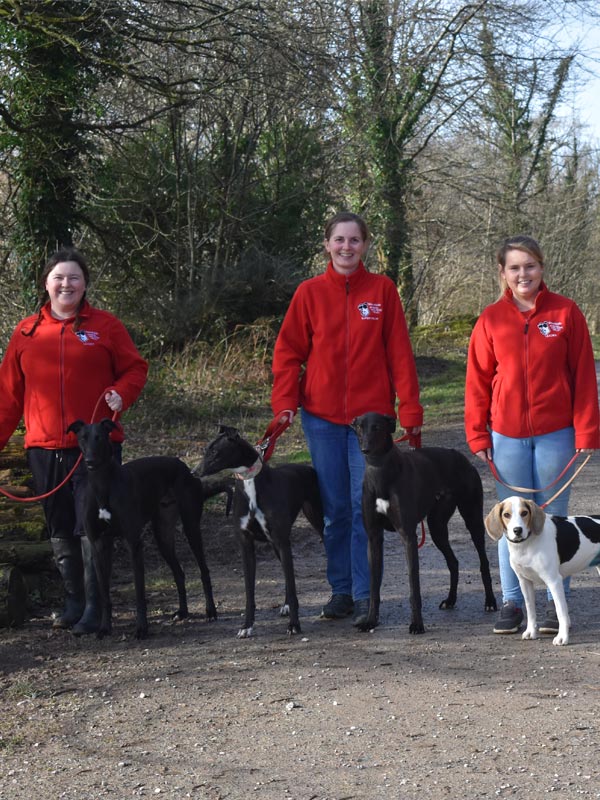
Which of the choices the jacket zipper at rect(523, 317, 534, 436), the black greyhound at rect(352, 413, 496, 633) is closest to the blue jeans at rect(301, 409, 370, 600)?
the black greyhound at rect(352, 413, 496, 633)

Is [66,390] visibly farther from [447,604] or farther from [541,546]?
[541,546]

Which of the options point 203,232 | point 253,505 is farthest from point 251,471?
point 203,232

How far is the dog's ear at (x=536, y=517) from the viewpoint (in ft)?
19.8

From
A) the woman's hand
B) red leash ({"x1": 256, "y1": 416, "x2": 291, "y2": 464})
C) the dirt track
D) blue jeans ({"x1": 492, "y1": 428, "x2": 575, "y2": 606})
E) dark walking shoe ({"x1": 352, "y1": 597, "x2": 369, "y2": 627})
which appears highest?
the woman's hand

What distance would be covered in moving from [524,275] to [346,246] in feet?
3.72

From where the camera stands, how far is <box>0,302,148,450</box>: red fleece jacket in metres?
6.70

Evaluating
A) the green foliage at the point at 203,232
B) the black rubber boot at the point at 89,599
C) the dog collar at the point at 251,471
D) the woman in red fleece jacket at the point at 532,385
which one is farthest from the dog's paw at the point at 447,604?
the green foliage at the point at 203,232

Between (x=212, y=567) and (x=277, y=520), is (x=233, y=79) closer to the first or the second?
(x=212, y=567)

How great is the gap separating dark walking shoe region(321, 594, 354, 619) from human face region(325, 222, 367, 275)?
6.98ft

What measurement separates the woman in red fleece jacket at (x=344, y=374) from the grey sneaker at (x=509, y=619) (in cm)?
86

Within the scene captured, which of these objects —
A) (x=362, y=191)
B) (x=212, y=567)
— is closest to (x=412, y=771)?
(x=212, y=567)

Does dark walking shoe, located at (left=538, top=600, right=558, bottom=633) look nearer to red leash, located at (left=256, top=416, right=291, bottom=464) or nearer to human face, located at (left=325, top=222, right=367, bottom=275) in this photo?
red leash, located at (left=256, top=416, right=291, bottom=464)

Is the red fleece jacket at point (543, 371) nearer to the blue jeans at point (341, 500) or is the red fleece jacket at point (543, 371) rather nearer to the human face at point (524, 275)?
the human face at point (524, 275)

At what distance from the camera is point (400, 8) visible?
23.0 meters
